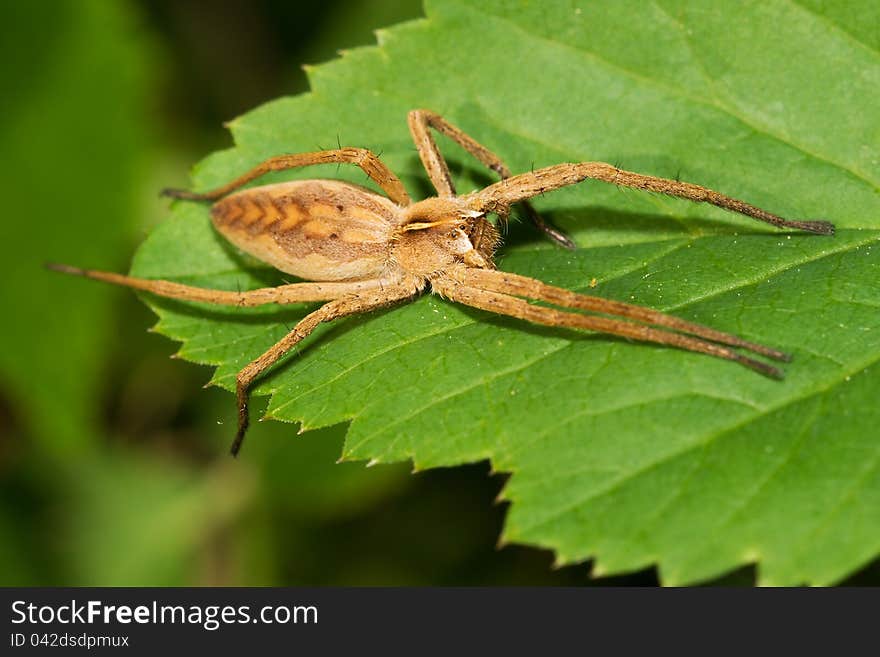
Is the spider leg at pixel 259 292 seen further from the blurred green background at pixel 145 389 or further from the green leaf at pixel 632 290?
the blurred green background at pixel 145 389

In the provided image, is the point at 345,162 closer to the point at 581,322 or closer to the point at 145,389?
the point at 581,322

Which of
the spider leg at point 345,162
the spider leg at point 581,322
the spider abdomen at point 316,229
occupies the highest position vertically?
the spider leg at point 345,162

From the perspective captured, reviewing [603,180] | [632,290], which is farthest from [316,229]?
[632,290]

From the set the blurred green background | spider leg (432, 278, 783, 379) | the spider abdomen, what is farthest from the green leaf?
the blurred green background

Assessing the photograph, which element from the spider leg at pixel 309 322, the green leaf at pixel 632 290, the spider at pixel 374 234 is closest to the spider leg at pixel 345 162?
the spider at pixel 374 234

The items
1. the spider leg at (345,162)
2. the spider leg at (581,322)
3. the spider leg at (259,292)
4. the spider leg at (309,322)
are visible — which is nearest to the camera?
the spider leg at (581,322)

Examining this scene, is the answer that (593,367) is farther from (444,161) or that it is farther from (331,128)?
(331,128)

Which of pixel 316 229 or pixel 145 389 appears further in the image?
pixel 145 389

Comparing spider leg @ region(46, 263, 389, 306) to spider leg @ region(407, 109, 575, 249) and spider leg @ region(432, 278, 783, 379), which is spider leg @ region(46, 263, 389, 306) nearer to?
spider leg @ region(432, 278, 783, 379)
